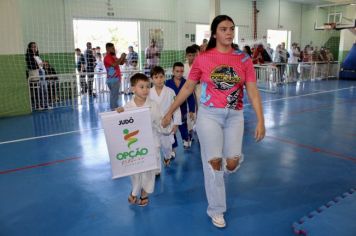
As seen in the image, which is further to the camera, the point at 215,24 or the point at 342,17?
the point at 342,17

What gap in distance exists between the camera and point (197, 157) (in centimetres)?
500

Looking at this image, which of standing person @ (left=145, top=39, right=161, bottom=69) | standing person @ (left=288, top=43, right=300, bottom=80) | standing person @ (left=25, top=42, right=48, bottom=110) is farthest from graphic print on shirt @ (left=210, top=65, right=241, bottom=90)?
standing person @ (left=288, top=43, right=300, bottom=80)

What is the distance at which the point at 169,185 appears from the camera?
3.96m

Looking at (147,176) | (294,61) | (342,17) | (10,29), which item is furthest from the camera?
(294,61)

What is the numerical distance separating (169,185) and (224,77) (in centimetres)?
179

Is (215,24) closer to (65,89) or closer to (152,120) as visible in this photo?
Result: (152,120)

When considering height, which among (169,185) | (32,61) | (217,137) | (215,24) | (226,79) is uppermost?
(215,24)

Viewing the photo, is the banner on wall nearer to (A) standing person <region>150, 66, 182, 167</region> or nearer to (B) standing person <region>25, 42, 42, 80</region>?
(A) standing person <region>150, 66, 182, 167</region>

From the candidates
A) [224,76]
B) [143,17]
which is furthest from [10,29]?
[224,76]

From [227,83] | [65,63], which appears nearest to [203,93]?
[227,83]

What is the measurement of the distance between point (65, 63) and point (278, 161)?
9.70 m

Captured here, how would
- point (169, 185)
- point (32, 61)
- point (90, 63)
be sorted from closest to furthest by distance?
point (169, 185), point (32, 61), point (90, 63)

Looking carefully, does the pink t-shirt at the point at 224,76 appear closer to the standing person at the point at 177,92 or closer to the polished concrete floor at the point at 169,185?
the polished concrete floor at the point at 169,185

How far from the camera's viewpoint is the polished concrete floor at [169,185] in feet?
10.1
